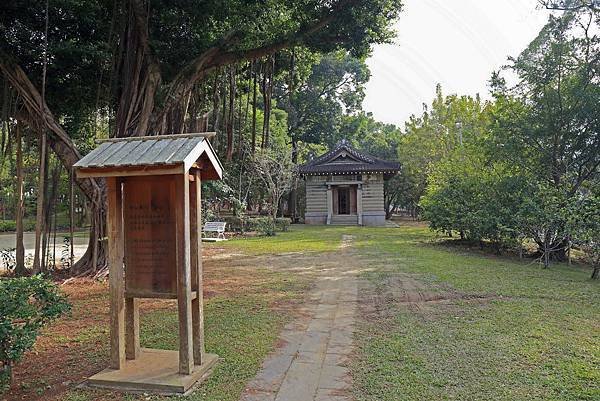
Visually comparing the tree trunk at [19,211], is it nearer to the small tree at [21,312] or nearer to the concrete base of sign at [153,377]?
the small tree at [21,312]

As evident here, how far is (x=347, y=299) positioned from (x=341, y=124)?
27035 millimetres

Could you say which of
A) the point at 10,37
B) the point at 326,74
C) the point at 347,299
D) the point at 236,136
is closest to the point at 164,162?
the point at 347,299

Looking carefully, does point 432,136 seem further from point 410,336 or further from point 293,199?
point 410,336

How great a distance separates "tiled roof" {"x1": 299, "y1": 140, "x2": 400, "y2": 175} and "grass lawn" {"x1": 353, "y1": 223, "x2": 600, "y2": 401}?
664 inches

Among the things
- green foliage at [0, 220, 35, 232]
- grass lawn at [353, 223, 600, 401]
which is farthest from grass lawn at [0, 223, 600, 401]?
green foliage at [0, 220, 35, 232]

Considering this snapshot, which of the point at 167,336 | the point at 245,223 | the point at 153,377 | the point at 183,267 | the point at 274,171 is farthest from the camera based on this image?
the point at 274,171

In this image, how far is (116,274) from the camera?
142 inches

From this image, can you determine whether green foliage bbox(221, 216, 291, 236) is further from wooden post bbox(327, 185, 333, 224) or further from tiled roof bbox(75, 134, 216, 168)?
tiled roof bbox(75, 134, 216, 168)

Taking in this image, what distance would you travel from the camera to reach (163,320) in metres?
5.17

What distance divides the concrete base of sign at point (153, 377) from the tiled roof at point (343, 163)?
21.0 metres

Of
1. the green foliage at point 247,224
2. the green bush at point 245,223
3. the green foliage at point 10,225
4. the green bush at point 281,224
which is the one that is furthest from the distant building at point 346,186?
the green foliage at point 10,225

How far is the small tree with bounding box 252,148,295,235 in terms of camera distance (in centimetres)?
1944

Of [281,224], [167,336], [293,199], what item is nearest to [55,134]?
Result: [167,336]

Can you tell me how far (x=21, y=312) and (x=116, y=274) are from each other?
0.75 meters
